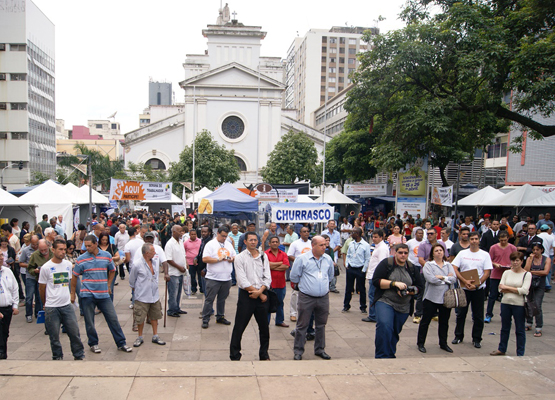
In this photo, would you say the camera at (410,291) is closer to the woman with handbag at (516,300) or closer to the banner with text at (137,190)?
the woman with handbag at (516,300)

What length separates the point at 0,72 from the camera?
45062 mm

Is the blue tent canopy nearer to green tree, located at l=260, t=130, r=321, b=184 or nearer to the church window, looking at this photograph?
green tree, located at l=260, t=130, r=321, b=184

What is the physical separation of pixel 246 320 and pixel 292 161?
30.5m

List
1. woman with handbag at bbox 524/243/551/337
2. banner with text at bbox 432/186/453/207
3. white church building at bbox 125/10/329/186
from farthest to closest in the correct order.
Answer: white church building at bbox 125/10/329/186 < banner with text at bbox 432/186/453/207 < woman with handbag at bbox 524/243/551/337

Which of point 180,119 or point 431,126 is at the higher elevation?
point 180,119

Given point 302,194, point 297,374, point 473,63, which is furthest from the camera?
point 302,194

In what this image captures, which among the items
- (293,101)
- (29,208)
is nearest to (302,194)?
(29,208)

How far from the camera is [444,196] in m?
16.2

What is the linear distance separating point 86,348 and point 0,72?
162 feet

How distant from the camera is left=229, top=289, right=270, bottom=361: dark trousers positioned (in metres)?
5.55

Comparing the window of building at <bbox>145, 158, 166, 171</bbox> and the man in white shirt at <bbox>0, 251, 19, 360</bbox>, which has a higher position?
the window of building at <bbox>145, 158, 166, 171</bbox>

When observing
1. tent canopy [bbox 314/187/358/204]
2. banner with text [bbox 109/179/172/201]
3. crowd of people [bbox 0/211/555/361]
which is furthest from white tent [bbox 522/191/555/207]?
banner with text [bbox 109/179/172/201]

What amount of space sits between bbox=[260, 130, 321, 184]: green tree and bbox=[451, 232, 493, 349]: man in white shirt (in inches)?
1144

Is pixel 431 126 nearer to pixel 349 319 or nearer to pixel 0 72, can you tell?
pixel 349 319
